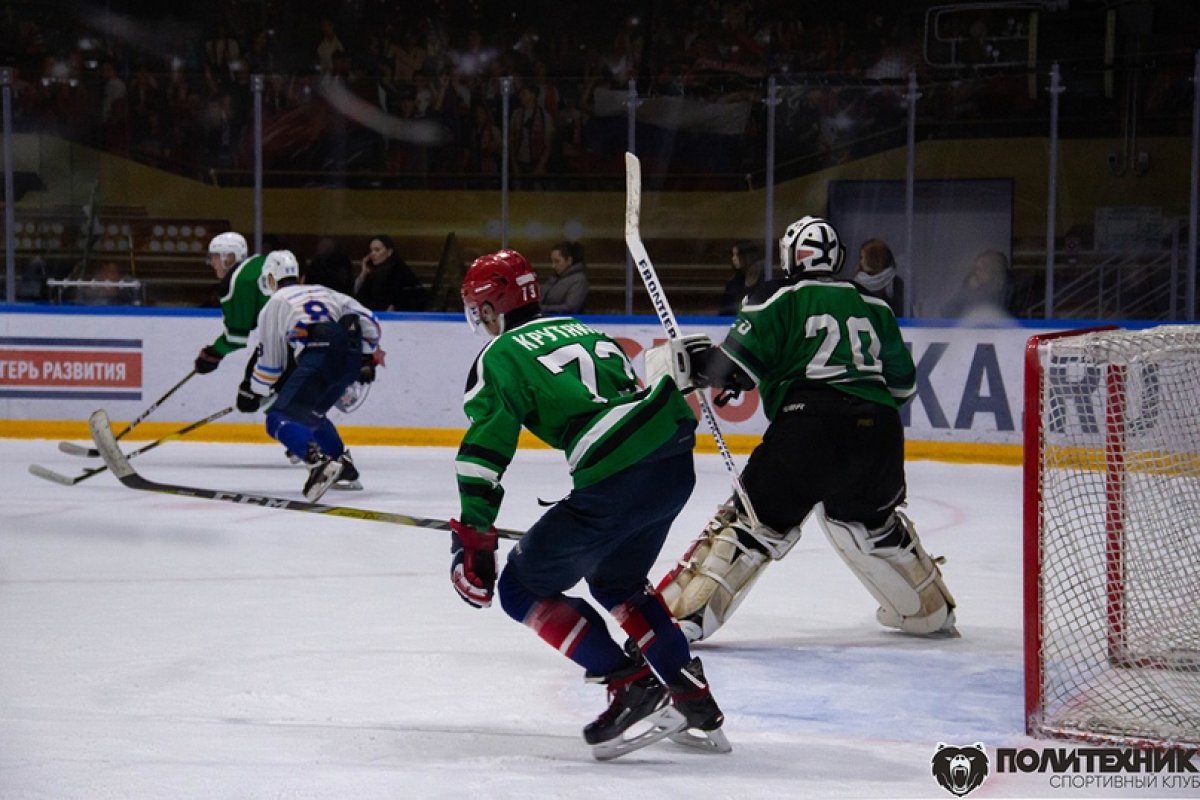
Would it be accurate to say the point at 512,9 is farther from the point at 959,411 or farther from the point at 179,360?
the point at 959,411

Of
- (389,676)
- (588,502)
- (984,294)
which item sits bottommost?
(389,676)

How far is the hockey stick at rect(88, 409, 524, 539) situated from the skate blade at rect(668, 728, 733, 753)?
165 cm

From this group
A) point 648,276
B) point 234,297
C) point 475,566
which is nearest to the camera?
point 475,566

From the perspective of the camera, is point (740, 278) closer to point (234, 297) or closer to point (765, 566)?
point (234, 297)

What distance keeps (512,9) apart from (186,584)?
7.45 metres

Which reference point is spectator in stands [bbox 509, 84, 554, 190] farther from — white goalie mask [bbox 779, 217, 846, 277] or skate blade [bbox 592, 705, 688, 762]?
skate blade [bbox 592, 705, 688, 762]

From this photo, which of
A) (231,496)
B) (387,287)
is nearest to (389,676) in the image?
(231,496)

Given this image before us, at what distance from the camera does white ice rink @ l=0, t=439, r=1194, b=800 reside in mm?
2906

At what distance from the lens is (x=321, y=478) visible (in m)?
6.59

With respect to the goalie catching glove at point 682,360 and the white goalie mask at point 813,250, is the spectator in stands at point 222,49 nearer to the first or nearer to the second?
the white goalie mask at point 813,250

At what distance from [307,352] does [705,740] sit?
14.2 ft

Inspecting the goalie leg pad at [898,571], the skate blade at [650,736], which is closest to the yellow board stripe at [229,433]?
the goalie leg pad at [898,571]

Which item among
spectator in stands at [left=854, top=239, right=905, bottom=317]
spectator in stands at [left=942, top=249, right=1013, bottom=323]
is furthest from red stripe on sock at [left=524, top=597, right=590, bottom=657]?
spectator in stands at [left=854, top=239, right=905, bottom=317]

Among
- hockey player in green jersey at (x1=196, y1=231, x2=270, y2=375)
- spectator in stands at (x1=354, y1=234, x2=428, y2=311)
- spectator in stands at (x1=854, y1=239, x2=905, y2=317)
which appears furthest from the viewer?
spectator in stands at (x1=354, y1=234, x2=428, y2=311)
